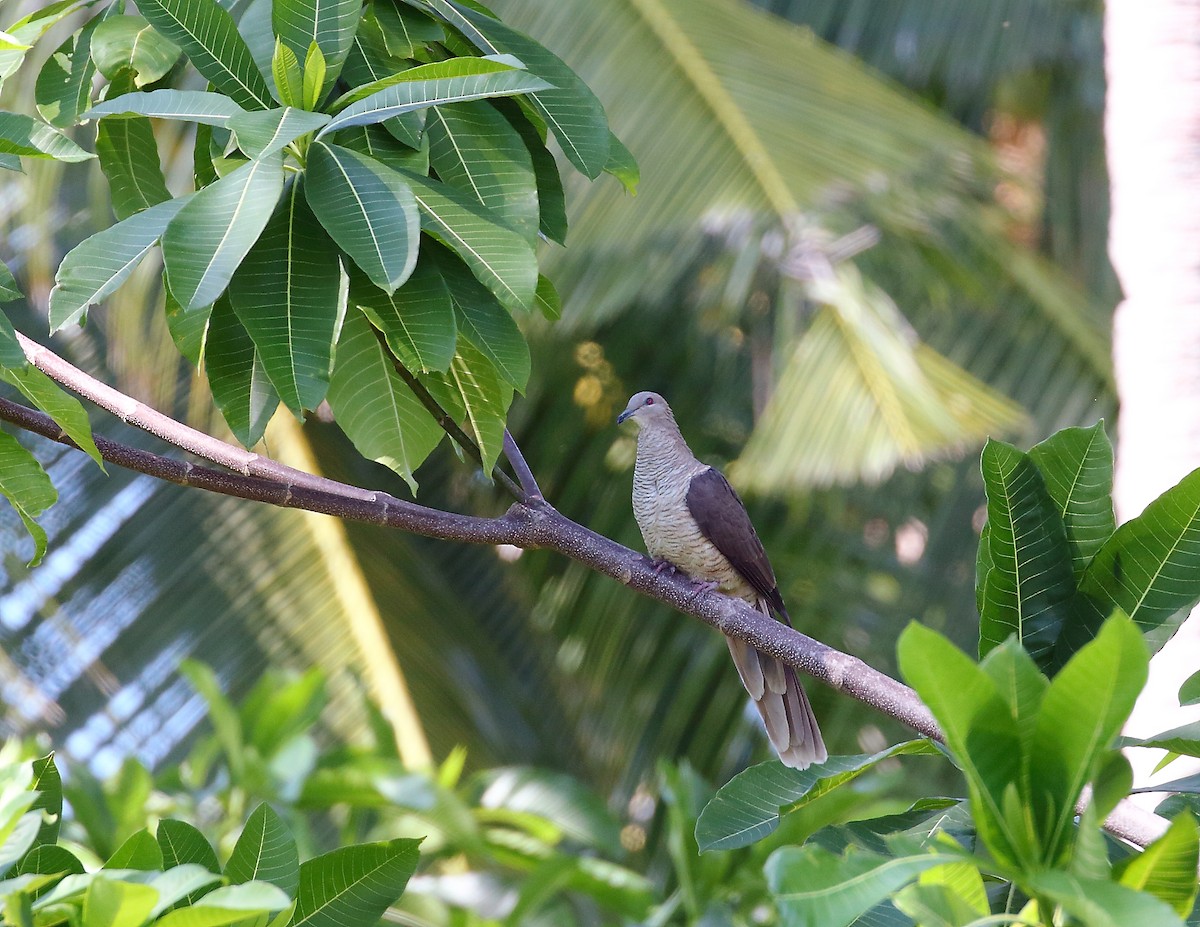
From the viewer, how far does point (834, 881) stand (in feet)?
4.69

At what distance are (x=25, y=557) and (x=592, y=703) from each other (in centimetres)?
322

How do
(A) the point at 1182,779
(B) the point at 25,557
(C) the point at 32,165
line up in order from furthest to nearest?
(B) the point at 25,557 → (C) the point at 32,165 → (A) the point at 1182,779

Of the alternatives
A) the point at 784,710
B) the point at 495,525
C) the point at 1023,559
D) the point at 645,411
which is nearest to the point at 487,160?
the point at 495,525

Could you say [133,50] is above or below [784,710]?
above

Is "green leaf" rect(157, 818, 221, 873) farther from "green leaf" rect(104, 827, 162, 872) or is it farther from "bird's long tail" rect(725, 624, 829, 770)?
"bird's long tail" rect(725, 624, 829, 770)

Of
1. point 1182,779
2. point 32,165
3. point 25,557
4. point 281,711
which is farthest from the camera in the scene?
point 25,557

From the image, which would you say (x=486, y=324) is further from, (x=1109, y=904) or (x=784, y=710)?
(x=784, y=710)

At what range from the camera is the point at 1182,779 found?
1.82 metres

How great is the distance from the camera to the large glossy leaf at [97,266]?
1.70 m

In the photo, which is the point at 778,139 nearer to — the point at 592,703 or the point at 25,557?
the point at 592,703

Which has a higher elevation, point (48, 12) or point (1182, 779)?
point (48, 12)

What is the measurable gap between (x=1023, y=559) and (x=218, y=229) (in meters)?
1.36

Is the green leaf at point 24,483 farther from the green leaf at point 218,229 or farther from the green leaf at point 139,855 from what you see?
the green leaf at point 218,229

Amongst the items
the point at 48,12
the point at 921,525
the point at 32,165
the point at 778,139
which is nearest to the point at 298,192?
the point at 48,12
